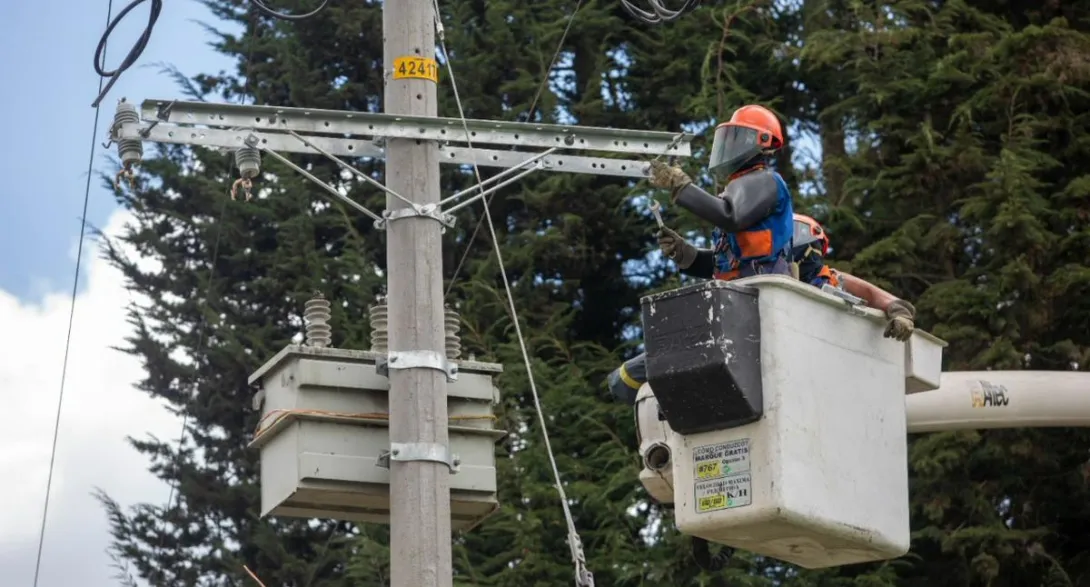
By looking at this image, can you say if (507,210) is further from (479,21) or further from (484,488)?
(484,488)

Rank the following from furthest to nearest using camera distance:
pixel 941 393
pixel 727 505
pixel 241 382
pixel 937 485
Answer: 1. pixel 241 382
2. pixel 937 485
3. pixel 941 393
4. pixel 727 505

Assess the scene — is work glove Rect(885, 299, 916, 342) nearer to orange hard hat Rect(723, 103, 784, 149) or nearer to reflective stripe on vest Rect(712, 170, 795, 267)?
reflective stripe on vest Rect(712, 170, 795, 267)

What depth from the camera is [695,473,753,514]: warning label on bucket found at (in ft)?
29.3

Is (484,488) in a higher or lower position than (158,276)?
lower

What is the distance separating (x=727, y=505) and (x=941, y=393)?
3.95 m

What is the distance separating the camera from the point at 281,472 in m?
11.1

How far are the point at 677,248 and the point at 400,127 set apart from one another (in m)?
1.65

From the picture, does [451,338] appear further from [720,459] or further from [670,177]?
[720,459]

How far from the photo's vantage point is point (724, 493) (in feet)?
29.6

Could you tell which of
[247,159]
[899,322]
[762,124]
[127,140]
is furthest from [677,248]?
[127,140]

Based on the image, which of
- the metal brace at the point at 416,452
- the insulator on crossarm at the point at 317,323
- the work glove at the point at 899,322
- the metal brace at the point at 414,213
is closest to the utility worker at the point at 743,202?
the work glove at the point at 899,322

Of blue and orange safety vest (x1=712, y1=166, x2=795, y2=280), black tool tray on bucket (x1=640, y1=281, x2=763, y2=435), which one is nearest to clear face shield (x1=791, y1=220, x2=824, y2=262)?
blue and orange safety vest (x1=712, y1=166, x2=795, y2=280)

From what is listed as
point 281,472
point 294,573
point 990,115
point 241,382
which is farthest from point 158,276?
point 281,472

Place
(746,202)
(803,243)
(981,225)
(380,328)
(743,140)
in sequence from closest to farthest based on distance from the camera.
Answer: (746,202) → (743,140) → (803,243) → (380,328) → (981,225)
